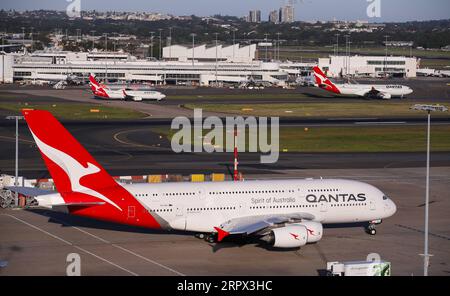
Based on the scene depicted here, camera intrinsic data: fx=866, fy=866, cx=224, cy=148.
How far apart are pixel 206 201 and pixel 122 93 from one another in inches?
4850

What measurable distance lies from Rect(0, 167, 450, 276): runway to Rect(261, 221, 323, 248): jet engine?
2.72 feet

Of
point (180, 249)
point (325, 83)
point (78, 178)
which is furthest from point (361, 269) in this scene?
point (325, 83)

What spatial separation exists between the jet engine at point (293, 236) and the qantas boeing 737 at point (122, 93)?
122 meters

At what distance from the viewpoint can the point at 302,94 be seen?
191 meters

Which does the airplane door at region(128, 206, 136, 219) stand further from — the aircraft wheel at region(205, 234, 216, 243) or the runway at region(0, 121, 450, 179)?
the runway at region(0, 121, 450, 179)

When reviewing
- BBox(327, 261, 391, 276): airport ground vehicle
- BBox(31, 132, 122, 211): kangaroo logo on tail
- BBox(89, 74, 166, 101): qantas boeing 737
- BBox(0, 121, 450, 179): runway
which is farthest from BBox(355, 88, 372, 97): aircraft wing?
BBox(327, 261, 391, 276): airport ground vehicle

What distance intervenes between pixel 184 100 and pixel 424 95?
5450 cm

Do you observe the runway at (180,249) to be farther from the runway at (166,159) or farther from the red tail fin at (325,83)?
the red tail fin at (325,83)

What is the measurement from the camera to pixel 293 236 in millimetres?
51031

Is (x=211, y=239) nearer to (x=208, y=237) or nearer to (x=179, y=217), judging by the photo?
(x=208, y=237)

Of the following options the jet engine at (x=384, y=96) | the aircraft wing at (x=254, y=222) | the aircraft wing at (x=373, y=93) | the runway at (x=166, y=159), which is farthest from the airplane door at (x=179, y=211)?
the jet engine at (x=384, y=96)

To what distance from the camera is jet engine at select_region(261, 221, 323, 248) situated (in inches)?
2004
